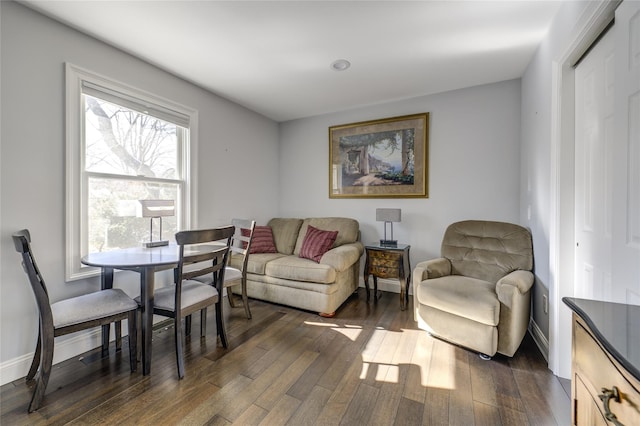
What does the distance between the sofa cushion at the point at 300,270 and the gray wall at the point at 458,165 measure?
1.15 m

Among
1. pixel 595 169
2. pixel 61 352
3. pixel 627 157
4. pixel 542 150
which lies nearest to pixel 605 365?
pixel 627 157

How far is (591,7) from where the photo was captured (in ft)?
4.52

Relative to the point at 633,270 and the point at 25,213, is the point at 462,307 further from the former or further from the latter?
the point at 25,213

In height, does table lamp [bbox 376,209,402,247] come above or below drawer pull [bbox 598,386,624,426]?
above

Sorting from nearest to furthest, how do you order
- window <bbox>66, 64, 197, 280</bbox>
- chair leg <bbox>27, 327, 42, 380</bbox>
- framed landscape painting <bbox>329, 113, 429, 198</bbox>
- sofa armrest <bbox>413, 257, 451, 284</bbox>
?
chair leg <bbox>27, 327, 42, 380</bbox> < window <bbox>66, 64, 197, 280</bbox> < sofa armrest <bbox>413, 257, 451, 284</bbox> < framed landscape painting <bbox>329, 113, 429, 198</bbox>

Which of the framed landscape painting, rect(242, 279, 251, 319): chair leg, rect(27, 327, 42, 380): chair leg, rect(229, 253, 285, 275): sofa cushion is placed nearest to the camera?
rect(27, 327, 42, 380): chair leg

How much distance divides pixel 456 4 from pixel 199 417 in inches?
118

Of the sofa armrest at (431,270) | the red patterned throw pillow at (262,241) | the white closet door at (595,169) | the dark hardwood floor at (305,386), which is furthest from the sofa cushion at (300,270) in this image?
the white closet door at (595,169)

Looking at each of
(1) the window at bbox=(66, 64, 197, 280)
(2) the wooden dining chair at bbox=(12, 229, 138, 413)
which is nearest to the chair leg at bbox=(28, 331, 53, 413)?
(2) the wooden dining chair at bbox=(12, 229, 138, 413)

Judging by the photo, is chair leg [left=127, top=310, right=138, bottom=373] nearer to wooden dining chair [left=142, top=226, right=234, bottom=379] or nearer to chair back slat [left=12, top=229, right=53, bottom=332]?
wooden dining chair [left=142, top=226, right=234, bottom=379]

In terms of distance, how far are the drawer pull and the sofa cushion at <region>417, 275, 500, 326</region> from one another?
1.31m

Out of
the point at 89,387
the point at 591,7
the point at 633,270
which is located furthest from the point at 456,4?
the point at 89,387

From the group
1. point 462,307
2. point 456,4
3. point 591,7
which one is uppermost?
point 456,4

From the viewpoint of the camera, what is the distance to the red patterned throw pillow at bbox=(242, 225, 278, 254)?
3492 mm
